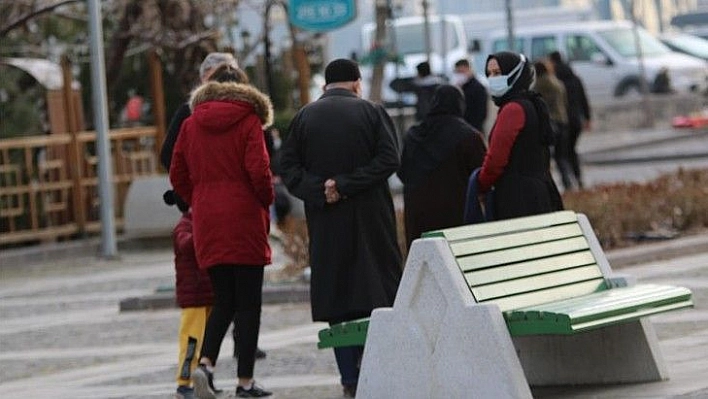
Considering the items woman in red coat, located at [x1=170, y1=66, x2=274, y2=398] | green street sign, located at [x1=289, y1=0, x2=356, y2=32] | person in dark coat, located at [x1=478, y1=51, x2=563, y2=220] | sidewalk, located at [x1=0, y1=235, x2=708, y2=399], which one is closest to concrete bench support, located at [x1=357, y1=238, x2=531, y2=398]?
sidewalk, located at [x1=0, y1=235, x2=708, y2=399]

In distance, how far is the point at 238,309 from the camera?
11.6 metres

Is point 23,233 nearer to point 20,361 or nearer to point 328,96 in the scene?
point 20,361

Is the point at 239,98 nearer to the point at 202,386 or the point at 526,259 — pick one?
the point at 202,386

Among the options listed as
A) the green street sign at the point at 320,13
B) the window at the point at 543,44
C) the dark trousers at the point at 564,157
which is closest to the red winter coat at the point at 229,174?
the green street sign at the point at 320,13

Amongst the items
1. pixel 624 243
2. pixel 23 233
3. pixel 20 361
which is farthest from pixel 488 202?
pixel 23 233

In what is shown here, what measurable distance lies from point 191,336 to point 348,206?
1199mm

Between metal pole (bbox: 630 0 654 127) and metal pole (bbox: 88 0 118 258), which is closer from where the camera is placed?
metal pole (bbox: 88 0 118 258)

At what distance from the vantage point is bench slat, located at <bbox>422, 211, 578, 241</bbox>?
1033 cm

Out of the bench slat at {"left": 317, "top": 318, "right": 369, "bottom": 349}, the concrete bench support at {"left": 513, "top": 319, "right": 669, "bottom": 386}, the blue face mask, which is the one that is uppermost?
the blue face mask

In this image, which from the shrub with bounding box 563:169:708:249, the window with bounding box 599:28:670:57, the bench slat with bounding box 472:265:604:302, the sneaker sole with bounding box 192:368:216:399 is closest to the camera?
the bench slat with bounding box 472:265:604:302

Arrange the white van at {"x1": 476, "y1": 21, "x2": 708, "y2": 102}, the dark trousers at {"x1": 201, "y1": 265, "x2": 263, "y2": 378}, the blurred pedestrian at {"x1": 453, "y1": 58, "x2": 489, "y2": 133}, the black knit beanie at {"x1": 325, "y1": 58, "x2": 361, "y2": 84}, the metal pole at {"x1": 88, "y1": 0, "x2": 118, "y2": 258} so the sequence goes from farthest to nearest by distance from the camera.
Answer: the white van at {"x1": 476, "y1": 21, "x2": 708, "y2": 102}
the metal pole at {"x1": 88, "y1": 0, "x2": 118, "y2": 258}
the blurred pedestrian at {"x1": 453, "y1": 58, "x2": 489, "y2": 133}
the black knit beanie at {"x1": 325, "y1": 58, "x2": 361, "y2": 84}
the dark trousers at {"x1": 201, "y1": 265, "x2": 263, "y2": 378}

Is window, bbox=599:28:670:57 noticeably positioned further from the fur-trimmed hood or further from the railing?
the fur-trimmed hood

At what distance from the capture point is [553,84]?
2445cm

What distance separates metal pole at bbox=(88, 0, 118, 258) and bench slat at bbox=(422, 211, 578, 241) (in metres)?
12.6
